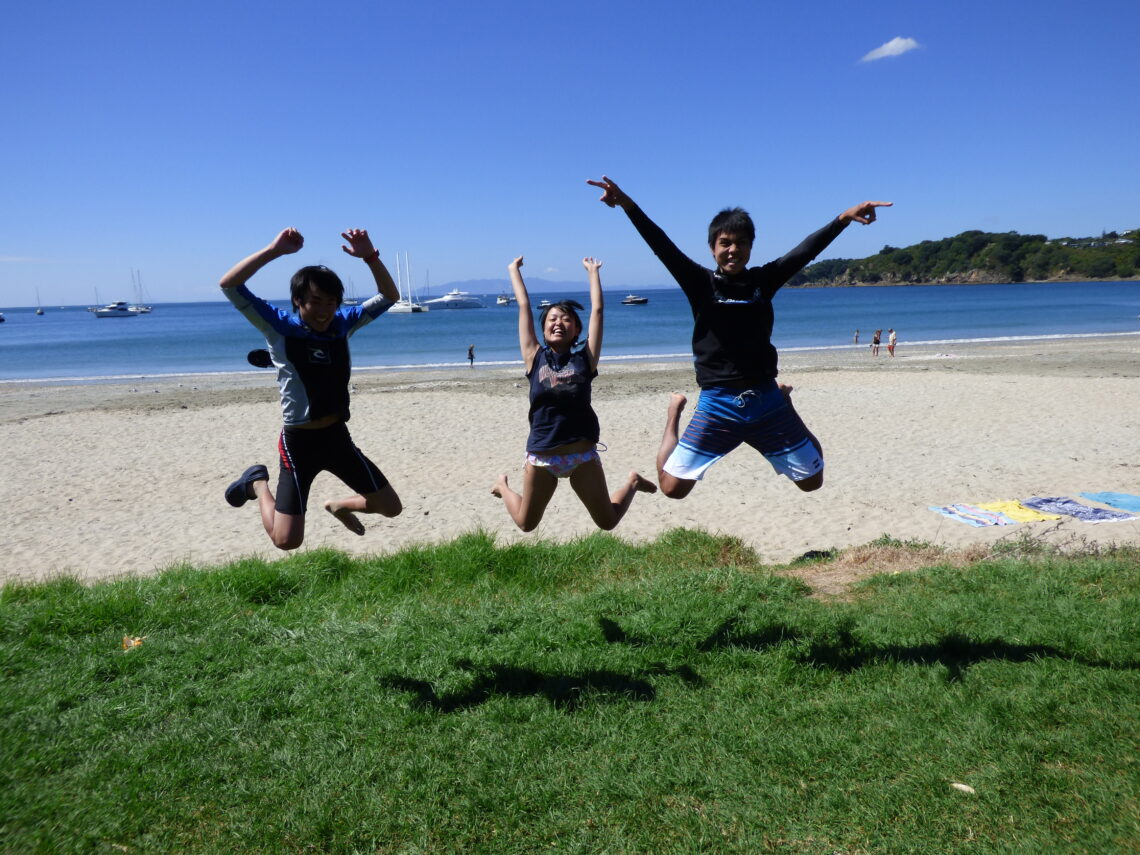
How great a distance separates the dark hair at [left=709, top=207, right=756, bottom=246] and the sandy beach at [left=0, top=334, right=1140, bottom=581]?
5.33 metres

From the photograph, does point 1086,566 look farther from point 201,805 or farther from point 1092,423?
point 1092,423

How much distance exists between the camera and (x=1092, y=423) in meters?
18.5

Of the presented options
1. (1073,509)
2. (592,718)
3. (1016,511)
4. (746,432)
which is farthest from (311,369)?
(1073,509)

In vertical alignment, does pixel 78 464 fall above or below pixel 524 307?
below

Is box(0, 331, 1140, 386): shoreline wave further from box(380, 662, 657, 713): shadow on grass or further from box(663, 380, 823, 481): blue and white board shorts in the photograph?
box(380, 662, 657, 713): shadow on grass

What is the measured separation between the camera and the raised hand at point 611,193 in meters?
5.75

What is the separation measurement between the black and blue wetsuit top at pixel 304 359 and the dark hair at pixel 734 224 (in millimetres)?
2483

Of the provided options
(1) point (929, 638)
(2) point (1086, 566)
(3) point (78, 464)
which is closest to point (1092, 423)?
(2) point (1086, 566)

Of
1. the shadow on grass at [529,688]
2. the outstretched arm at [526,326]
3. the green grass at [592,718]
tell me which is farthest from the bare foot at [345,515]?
the outstretched arm at [526,326]

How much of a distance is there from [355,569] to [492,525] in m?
4.50

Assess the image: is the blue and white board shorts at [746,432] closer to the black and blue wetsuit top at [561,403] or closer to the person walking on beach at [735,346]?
the person walking on beach at [735,346]

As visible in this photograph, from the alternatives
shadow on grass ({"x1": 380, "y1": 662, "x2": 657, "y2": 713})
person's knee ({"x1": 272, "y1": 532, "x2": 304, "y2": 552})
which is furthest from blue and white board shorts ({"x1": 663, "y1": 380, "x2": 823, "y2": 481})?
person's knee ({"x1": 272, "y1": 532, "x2": 304, "y2": 552})

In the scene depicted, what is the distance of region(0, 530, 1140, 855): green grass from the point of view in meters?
3.76

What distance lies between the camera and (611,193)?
5.77 meters
